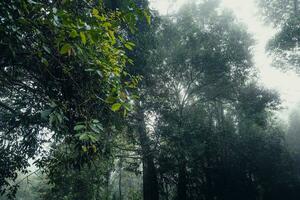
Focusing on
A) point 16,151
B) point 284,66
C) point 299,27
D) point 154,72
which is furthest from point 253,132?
point 16,151

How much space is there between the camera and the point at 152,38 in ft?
26.3

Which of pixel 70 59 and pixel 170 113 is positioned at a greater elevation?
pixel 170 113

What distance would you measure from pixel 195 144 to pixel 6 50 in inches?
294

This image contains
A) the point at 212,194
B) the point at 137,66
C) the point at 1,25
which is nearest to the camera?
the point at 1,25

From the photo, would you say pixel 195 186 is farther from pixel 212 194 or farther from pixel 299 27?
pixel 299 27

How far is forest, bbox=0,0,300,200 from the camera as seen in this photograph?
115 inches

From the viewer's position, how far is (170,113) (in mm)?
8586

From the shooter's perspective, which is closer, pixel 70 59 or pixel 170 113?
pixel 70 59

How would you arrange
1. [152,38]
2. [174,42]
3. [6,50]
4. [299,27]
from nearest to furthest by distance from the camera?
[6,50], [152,38], [174,42], [299,27]

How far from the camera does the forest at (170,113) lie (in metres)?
2.92

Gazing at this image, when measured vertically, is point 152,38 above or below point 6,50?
above

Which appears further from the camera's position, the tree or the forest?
the forest

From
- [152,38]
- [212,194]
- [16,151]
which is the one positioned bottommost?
[212,194]

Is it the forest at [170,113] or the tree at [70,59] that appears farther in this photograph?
the forest at [170,113]
